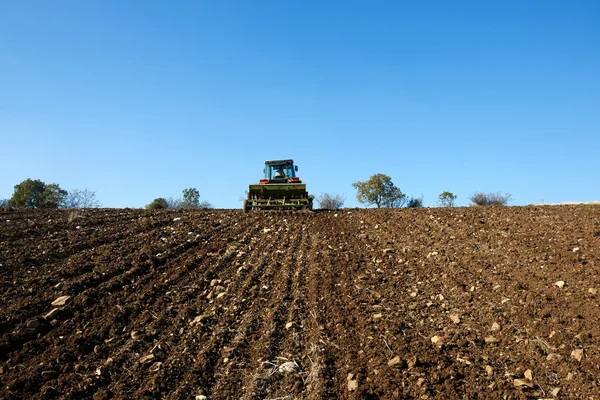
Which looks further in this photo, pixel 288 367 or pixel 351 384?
pixel 288 367

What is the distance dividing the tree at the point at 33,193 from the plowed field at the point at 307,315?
27081mm

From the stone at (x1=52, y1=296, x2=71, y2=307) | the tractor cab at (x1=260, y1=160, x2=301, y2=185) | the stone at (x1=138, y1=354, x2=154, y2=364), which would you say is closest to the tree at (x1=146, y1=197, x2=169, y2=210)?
the tractor cab at (x1=260, y1=160, x2=301, y2=185)

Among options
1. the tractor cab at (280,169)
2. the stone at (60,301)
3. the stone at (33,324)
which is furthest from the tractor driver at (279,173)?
the stone at (33,324)

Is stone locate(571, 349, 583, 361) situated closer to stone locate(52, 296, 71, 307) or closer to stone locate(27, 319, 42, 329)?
stone locate(27, 319, 42, 329)

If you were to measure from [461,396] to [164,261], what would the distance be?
599 centimetres

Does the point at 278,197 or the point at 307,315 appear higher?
the point at 278,197

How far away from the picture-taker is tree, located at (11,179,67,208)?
34125 mm

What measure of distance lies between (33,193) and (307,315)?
36.7 meters

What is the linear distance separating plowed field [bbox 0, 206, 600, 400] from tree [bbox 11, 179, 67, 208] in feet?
88.8

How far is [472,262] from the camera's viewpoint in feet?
26.1

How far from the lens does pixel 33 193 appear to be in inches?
1431

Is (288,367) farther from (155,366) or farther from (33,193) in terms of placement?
(33,193)

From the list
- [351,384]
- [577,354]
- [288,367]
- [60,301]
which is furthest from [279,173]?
[577,354]

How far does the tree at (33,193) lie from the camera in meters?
34.1
